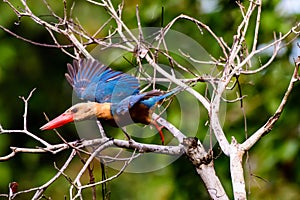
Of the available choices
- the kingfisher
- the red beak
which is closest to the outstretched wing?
the kingfisher

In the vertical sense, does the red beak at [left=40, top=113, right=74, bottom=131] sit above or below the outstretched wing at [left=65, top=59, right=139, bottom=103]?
below

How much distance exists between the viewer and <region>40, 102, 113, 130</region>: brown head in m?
1.78

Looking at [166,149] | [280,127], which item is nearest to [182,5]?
[280,127]

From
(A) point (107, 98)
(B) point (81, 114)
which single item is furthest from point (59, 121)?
(A) point (107, 98)

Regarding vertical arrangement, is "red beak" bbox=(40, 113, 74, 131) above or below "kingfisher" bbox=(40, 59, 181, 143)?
below

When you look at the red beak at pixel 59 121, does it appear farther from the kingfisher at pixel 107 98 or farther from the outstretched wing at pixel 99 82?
the outstretched wing at pixel 99 82

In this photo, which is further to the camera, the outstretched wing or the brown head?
the outstretched wing

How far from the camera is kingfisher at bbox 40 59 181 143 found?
179 centimetres

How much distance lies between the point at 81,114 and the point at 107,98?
13 centimetres

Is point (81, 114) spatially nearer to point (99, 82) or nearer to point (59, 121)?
point (59, 121)

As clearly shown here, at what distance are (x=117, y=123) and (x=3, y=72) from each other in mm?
2529

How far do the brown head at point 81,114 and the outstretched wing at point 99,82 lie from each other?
0.20 ft

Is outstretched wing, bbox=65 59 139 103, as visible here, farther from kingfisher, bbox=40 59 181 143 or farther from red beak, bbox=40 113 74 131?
red beak, bbox=40 113 74 131

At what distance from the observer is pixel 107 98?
1.89 m
